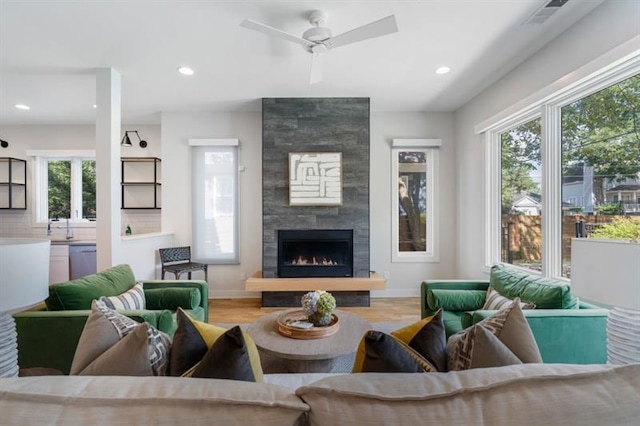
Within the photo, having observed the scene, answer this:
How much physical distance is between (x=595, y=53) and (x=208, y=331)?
3.03 meters

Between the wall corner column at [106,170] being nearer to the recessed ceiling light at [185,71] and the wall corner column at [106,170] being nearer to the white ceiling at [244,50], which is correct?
the white ceiling at [244,50]

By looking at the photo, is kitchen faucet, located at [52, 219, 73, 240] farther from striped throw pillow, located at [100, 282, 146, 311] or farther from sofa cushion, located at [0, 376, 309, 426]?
sofa cushion, located at [0, 376, 309, 426]

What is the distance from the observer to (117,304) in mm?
2029

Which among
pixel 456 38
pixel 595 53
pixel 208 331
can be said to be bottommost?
pixel 208 331

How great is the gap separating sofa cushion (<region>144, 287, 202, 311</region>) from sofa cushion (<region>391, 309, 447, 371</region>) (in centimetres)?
193

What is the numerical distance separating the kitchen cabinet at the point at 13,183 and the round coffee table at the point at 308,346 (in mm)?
5128

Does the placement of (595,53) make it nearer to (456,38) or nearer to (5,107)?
(456,38)

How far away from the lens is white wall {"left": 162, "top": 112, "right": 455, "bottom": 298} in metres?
4.32

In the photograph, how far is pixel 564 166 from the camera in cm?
259

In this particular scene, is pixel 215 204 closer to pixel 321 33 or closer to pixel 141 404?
pixel 321 33

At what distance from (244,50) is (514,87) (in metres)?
2.70

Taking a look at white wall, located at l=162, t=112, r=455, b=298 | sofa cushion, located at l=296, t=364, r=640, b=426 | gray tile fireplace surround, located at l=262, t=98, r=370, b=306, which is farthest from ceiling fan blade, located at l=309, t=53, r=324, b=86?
sofa cushion, located at l=296, t=364, r=640, b=426

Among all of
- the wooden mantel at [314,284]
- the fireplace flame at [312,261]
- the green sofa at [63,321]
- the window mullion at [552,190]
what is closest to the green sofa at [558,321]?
the window mullion at [552,190]

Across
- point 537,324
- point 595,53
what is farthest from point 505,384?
point 595,53
